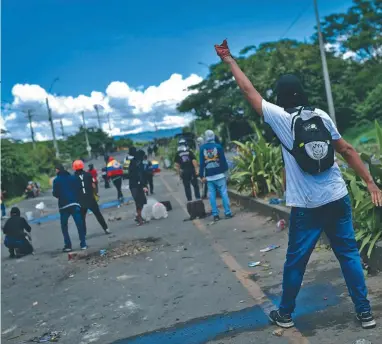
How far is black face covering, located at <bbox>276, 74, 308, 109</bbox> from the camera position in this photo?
12.6 ft

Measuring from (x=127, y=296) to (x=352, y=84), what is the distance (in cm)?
3439

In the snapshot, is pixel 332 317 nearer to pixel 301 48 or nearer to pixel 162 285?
pixel 162 285

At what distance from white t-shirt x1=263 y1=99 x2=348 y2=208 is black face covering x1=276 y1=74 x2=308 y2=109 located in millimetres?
76

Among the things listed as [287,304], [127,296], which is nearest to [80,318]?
[127,296]

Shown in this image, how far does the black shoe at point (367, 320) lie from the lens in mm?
3807

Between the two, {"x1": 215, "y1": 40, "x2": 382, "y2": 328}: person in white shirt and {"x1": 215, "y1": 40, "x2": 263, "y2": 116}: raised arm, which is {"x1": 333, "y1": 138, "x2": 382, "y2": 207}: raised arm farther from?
{"x1": 215, "y1": 40, "x2": 263, "y2": 116}: raised arm

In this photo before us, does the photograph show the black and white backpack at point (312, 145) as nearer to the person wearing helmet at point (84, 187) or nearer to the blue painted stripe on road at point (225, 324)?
the blue painted stripe on road at point (225, 324)

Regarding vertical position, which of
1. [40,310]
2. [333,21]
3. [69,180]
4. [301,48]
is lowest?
[40,310]

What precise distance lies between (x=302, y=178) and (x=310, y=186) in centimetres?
9

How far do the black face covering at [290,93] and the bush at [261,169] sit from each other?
702cm

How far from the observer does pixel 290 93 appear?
385cm

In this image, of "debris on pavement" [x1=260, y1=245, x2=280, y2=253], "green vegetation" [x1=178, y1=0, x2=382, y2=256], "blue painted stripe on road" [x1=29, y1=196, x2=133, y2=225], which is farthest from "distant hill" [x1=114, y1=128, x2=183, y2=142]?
"debris on pavement" [x1=260, y1=245, x2=280, y2=253]

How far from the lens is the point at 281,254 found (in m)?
6.89

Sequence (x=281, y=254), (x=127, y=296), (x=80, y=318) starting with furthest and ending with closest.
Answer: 1. (x=281, y=254)
2. (x=127, y=296)
3. (x=80, y=318)
